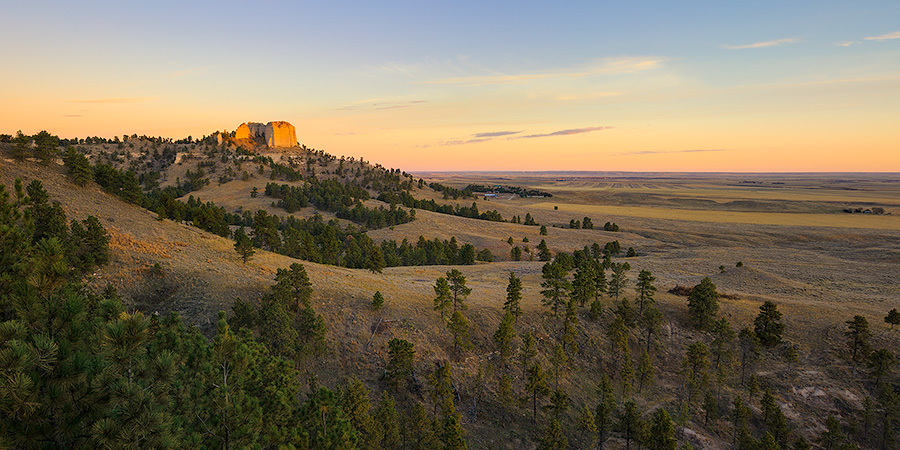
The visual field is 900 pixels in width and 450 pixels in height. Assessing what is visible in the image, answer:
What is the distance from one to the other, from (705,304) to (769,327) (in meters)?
7.57

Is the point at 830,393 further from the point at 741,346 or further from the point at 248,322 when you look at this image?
the point at 248,322

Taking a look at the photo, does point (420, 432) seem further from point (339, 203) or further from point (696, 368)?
point (339, 203)

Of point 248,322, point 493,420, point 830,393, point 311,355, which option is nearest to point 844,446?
point 830,393

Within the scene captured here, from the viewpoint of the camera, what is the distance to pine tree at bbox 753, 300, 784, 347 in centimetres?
4950

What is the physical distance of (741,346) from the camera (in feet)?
165

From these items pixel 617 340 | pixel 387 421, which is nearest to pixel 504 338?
pixel 617 340

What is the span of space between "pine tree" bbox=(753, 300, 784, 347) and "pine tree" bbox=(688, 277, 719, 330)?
4.91 meters

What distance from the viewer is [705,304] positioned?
2064 inches

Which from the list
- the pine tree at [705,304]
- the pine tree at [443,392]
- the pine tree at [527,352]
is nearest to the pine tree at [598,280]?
the pine tree at [705,304]

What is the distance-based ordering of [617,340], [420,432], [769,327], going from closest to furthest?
[420,432]
[617,340]
[769,327]

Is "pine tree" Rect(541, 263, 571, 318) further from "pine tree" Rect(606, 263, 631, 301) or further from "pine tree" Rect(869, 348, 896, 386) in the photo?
"pine tree" Rect(869, 348, 896, 386)

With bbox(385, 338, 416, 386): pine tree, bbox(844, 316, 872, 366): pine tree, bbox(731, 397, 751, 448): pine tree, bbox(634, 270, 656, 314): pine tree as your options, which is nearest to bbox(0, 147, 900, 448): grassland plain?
bbox(731, 397, 751, 448): pine tree

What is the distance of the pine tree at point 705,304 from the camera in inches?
2062

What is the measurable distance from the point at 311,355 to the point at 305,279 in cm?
846
